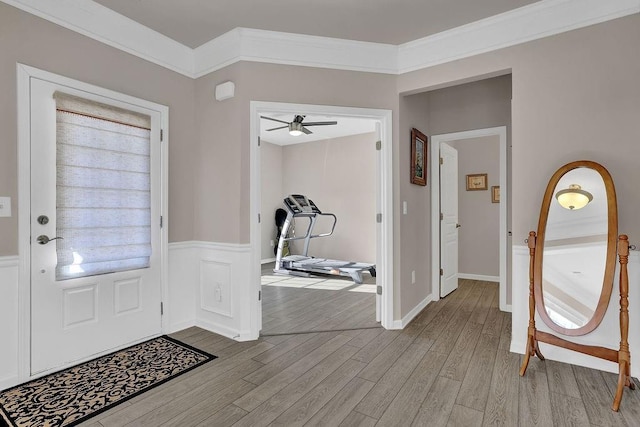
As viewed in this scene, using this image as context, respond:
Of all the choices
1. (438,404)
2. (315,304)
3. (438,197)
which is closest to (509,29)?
(438,197)

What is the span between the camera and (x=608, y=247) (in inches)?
85.1

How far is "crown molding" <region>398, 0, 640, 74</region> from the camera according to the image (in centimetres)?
234

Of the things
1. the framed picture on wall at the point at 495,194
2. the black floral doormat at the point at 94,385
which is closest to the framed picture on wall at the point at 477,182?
the framed picture on wall at the point at 495,194

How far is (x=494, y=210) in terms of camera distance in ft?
17.2

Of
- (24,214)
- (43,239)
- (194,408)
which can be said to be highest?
(24,214)

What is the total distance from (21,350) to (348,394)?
213 centimetres

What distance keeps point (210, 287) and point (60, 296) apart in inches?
44.4

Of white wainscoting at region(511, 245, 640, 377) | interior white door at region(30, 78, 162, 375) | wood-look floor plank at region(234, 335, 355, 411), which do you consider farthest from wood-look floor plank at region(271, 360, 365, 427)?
interior white door at region(30, 78, 162, 375)

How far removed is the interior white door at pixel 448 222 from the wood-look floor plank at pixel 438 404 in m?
2.13

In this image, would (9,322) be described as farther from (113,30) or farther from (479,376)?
(479,376)

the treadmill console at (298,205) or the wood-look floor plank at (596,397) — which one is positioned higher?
the treadmill console at (298,205)

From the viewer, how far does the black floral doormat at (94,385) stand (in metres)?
1.85

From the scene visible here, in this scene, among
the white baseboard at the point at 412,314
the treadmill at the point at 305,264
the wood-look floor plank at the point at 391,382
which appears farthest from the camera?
the treadmill at the point at 305,264

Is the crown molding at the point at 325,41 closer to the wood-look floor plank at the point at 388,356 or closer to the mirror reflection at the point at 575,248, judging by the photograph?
the mirror reflection at the point at 575,248
